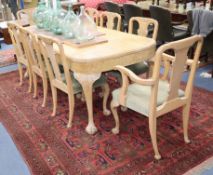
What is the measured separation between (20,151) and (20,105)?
2.82 feet

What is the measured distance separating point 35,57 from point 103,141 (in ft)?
4.15

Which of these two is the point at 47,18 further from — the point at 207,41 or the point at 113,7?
the point at 207,41

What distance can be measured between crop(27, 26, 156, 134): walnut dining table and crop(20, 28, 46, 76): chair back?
33cm

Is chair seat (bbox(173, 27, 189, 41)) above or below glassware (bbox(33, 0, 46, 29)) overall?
below

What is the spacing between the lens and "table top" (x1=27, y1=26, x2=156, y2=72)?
7.04 ft

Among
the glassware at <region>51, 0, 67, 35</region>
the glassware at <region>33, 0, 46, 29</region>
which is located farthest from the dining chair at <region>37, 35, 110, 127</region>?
the glassware at <region>33, 0, 46, 29</region>

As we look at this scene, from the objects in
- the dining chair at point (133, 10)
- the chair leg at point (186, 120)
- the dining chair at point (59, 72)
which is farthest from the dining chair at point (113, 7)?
the chair leg at point (186, 120)

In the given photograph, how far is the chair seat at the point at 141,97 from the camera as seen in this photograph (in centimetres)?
195

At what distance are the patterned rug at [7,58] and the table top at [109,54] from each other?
207cm

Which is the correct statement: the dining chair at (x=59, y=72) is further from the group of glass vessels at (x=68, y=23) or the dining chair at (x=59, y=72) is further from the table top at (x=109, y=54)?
the group of glass vessels at (x=68, y=23)

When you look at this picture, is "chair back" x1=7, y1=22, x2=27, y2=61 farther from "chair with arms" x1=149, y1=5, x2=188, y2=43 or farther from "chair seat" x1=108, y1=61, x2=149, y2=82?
"chair with arms" x1=149, y1=5, x2=188, y2=43

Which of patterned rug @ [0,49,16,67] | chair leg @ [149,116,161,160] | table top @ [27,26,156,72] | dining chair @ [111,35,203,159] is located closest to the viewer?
dining chair @ [111,35,203,159]

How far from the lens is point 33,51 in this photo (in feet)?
9.38

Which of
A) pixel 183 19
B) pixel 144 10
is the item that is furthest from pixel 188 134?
pixel 144 10
